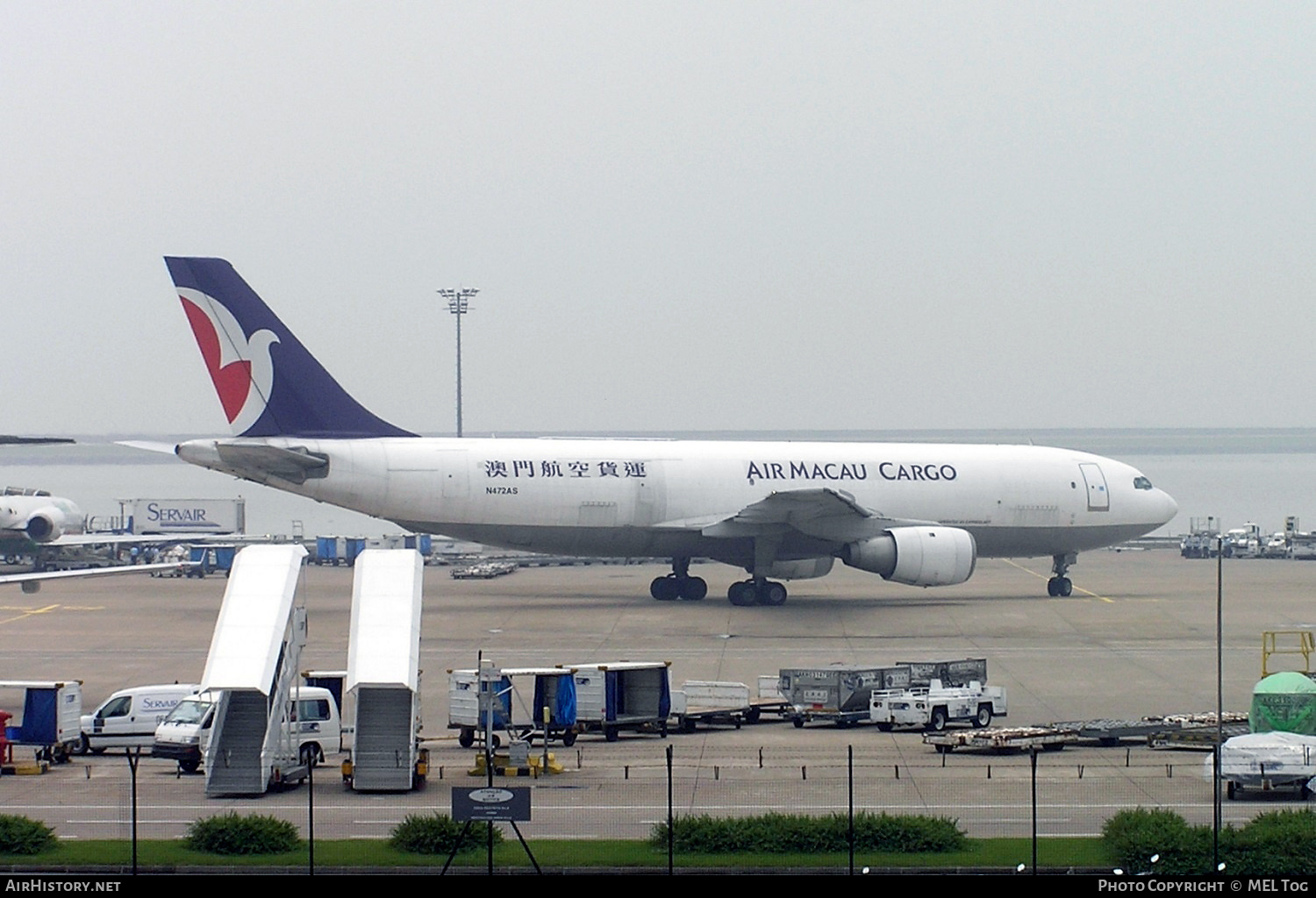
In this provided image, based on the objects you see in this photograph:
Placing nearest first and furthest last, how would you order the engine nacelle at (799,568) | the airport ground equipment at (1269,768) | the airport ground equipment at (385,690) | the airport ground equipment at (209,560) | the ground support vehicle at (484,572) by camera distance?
the airport ground equipment at (1269,768) → the airport ground equipment at (385,690) → the engine nacelle at (799,568) → the ground support vehicle at (484,572) → the airport ground equipment at (209,560)

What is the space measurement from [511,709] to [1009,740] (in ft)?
27.1

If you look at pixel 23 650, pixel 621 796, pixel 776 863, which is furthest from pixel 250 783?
pixel 23 650

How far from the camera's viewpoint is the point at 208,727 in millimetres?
24531

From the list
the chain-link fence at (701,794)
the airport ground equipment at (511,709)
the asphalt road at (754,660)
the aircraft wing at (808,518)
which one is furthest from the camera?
the aircraft wing at (808,518)

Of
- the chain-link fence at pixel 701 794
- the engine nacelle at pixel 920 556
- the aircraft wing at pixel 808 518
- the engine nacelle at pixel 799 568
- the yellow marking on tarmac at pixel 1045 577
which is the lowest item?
the chain-link fence at pixel 701 794

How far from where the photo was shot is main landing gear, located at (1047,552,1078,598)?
170 feet

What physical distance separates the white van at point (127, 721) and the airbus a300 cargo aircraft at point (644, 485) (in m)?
16.6

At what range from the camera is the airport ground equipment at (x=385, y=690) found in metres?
22.7

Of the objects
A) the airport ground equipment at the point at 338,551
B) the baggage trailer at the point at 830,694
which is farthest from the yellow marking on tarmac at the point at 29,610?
the baggage trailer at the point at 830,694

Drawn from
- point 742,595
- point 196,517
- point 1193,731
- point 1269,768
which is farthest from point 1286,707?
point 196,517

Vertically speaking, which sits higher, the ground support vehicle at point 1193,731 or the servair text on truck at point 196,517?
the servair text on truck at point 196,517

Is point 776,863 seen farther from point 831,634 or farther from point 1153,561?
point 1153,561

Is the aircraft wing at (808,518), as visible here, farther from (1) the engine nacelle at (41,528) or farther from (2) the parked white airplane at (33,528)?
(1) the engine nacelle at (41,528)

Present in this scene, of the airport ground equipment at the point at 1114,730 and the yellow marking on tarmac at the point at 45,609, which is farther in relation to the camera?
the yellow marking on tarmac at the point at 45,609
